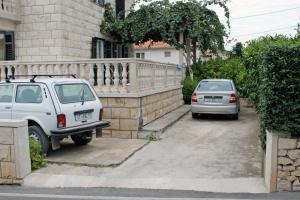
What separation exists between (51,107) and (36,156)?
1086 mm

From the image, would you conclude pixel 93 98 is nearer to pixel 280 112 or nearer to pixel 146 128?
pixel 146 128

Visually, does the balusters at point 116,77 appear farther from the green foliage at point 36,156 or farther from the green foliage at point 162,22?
the green foliage at point 162,22

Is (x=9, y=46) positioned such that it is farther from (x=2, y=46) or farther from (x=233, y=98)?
(x=233, y=98)

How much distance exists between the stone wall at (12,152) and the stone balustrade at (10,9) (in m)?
8.66

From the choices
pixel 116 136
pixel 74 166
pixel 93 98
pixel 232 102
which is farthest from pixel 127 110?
pixel 232 102

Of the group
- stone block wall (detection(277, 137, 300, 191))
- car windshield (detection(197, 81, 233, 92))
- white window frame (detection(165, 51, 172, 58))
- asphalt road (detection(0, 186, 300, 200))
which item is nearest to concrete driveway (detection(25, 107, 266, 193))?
asphalt road (detection(0, 186, 300, 200))

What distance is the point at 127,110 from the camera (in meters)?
11.2

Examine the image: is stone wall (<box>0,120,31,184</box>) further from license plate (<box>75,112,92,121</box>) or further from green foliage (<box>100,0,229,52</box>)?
green foliage (<box>100,0,229,52</box>)

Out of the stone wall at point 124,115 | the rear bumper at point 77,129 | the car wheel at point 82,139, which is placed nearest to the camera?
the rear bumper at point 77,129

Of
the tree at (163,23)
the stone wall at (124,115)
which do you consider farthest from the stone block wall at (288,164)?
the tree at (163,23)

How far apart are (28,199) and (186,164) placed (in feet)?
11.0

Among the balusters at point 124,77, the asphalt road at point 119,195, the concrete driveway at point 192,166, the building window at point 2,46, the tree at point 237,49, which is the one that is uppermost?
the tree at point 237,49

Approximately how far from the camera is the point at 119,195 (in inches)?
252

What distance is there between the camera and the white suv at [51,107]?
8.47 meters
